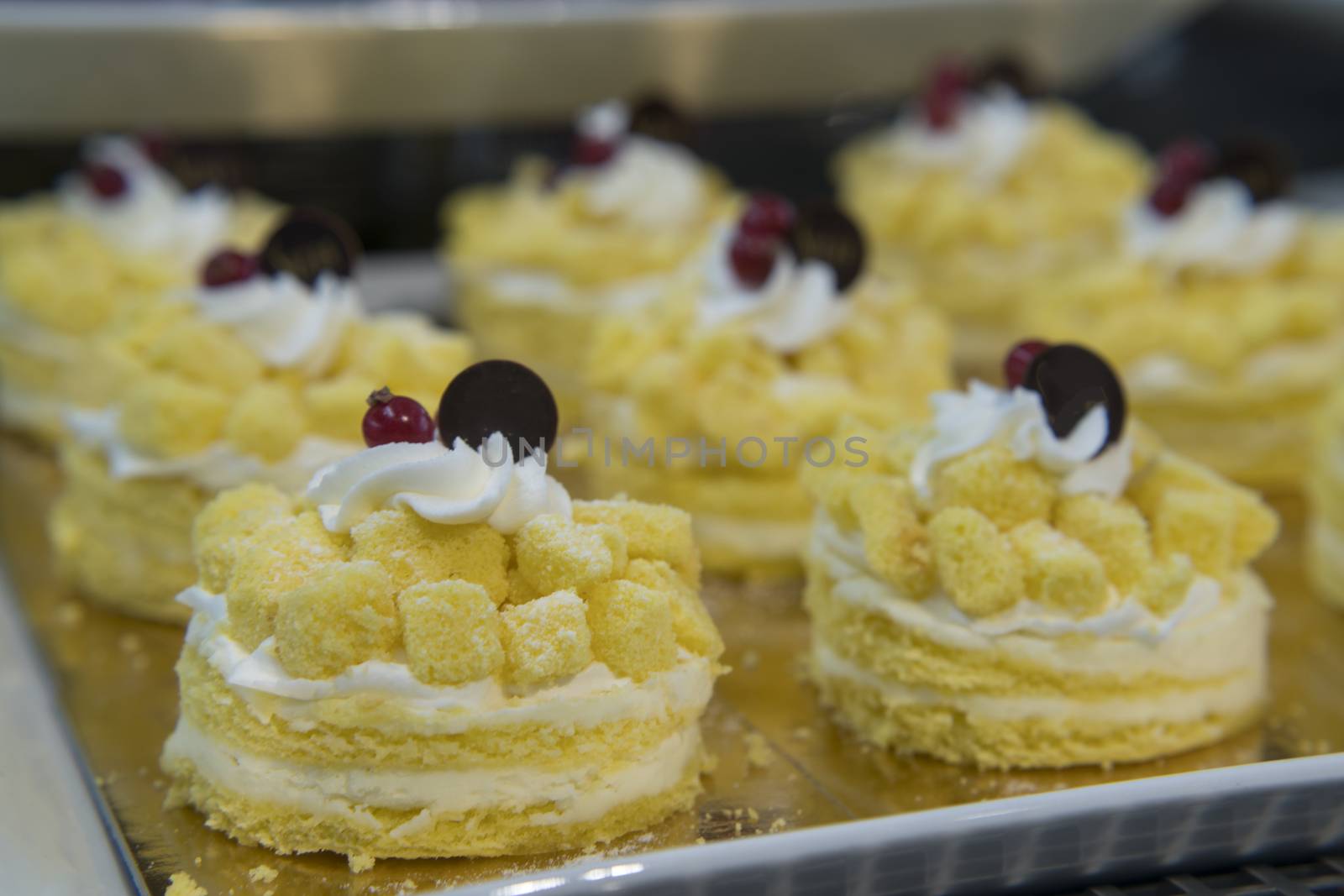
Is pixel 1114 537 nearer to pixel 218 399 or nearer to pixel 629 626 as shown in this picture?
pixel 629 626

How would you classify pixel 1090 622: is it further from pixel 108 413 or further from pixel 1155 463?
pixel 108 413

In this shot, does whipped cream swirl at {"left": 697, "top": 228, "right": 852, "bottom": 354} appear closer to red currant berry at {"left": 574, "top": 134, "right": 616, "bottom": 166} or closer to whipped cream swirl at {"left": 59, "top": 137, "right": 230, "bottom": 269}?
red currant berry at {"left": 574, "top": 134, "right": 616, "bottom": 166}

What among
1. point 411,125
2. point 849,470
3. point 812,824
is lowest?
point 812,824

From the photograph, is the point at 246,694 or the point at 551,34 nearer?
the point at 246,694

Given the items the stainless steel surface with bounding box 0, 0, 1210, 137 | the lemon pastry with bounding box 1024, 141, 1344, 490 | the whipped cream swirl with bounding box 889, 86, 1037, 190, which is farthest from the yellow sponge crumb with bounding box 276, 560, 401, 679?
the whipped cream swirl with bounding box 889, 86, 1037, 190

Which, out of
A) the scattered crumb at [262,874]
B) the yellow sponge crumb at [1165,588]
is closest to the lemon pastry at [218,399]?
the scattered crumb at [262,874]

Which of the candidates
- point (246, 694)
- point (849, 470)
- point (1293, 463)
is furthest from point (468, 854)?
point (1293, 463)
